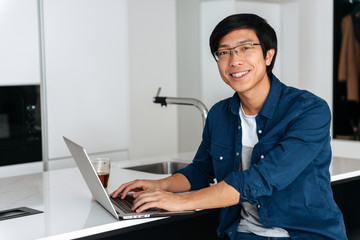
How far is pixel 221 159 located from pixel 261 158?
0.77 ft

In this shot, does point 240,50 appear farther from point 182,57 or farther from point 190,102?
point 182,57

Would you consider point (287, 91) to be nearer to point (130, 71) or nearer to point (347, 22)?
point (130, 71)

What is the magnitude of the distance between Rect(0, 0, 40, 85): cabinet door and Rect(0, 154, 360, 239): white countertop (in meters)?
0.94

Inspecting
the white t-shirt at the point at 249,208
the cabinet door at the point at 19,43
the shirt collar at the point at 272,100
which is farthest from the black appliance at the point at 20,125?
the shirt collar at the point at 272,100

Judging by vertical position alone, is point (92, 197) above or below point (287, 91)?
below

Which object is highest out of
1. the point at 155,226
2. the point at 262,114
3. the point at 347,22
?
the point at 347,22

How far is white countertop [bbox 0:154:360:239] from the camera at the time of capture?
1508mm

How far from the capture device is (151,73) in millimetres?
4172

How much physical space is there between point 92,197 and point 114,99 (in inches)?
70.4

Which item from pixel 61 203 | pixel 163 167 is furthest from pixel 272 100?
pixel 163 167

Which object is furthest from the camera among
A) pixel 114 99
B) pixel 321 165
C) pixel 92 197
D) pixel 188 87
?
pixel 188 87

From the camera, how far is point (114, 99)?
3.67m

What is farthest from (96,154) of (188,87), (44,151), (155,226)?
(155,226)

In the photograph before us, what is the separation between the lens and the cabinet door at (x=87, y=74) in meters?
3.34
